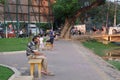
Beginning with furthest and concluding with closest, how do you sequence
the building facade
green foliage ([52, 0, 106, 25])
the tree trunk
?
the building facade → the tree trunk → green foliage ([52, 0, 106, 25])

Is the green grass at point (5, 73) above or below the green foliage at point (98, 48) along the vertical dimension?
above

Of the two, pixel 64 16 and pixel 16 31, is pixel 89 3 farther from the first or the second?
pixel 16 31

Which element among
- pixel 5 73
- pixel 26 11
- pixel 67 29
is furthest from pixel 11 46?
pixel 26 11

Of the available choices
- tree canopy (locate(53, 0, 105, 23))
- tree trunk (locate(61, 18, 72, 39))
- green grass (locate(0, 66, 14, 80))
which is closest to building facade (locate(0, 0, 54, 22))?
tree canopy (locate(53, 0, 105, 23))

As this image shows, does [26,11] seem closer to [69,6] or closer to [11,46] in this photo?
[69,6]

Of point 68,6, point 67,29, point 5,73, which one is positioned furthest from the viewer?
point 67,29

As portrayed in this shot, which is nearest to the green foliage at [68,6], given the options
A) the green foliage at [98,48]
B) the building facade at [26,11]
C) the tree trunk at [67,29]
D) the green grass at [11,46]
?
the tree trunk at [67,29]

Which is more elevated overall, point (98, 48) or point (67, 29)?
point (67, 29)

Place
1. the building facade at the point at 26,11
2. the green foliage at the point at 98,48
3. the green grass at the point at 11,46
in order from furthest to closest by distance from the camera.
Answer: the building facade at the point at 26,11 → the green foliage at the point at 98,48 → the green grass at the point at 11,46

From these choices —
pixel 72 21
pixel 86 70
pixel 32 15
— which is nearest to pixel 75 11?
pixel 72 21

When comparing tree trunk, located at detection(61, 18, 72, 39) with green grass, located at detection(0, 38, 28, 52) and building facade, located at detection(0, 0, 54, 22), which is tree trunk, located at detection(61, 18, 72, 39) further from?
green grass, located at detection(0, 38, 28, 52)

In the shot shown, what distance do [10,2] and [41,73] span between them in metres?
Answer: 45.5

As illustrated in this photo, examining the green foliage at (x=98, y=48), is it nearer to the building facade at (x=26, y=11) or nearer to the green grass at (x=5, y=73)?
the building facade at (x=26, y=11)

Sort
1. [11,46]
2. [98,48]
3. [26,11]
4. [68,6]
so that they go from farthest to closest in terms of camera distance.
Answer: [26,11] < [68,6] < [98,48] < [11,46]
